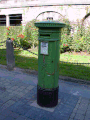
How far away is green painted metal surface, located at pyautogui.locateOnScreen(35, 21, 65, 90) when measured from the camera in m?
2.97

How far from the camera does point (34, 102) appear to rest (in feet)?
11.6

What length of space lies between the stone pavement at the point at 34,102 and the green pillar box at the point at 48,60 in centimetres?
26

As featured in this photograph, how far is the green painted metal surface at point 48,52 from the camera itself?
117 inches

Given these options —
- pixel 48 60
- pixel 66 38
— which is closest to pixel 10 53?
pixel 48 60

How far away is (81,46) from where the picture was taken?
354 inches

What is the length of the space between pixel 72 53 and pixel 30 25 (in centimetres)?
372

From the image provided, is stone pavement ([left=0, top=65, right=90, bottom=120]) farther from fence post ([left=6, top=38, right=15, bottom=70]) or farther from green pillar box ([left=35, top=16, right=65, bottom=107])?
fence post ([left=6, top=38, right=15, bottom=70])

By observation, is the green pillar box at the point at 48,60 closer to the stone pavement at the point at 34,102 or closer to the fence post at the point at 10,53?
the stone pavement at the point at 34,102

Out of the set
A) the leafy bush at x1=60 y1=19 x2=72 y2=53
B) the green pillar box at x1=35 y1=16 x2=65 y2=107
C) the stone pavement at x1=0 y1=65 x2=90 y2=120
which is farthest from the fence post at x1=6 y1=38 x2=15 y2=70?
the leafy bush at x1=60 y1=19 x2=72 y2=53

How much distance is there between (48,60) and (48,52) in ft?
0.58

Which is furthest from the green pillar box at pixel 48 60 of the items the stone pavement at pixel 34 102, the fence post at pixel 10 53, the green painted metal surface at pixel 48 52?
the fence post at pixel 10 53

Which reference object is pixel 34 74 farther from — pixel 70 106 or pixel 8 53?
pixel 70 106

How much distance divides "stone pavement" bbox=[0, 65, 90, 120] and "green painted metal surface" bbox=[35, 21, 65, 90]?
0.57 m

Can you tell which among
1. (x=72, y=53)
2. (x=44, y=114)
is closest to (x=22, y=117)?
(x=44, y=114)
